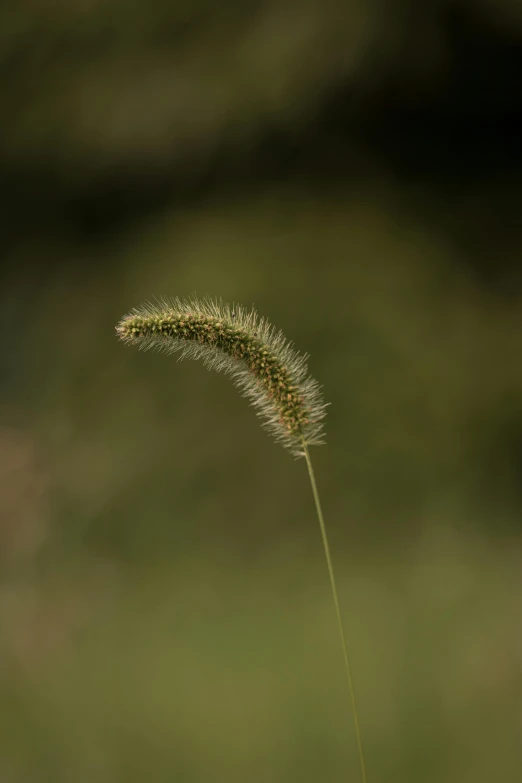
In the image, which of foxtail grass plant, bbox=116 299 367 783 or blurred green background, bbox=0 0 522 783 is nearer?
foxtail grass plant, bbox=116 299 367 783

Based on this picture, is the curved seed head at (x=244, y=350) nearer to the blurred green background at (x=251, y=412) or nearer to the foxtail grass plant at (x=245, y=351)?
the foxtail grass plant at (x=245, y=351)

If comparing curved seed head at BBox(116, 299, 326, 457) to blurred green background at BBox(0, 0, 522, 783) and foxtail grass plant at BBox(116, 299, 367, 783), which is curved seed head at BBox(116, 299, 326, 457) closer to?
foxtail grass plant at BBox(116, 299, 367, 783)

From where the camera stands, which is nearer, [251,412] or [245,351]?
[245,351]

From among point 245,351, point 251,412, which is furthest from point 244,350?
point 251,412

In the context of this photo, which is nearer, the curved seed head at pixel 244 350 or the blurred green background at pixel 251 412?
the curved seed head at pixel 244 350

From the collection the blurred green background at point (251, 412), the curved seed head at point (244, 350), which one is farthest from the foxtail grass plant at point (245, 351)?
the blurred green background at point (251, 412)

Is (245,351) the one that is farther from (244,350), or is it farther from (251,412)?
(251,412)

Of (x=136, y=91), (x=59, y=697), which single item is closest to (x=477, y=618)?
(x=59, y=697)

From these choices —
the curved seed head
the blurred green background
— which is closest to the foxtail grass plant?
the curved seed head

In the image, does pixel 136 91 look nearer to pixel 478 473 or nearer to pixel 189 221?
pixel 189 221
